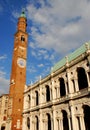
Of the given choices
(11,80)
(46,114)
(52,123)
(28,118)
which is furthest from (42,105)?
Answer: (11,80)

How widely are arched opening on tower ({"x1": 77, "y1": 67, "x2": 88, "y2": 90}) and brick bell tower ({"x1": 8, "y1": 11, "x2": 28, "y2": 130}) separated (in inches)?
822

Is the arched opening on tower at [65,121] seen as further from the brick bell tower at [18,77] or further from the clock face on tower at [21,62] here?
the clock face on tower at [21,62]

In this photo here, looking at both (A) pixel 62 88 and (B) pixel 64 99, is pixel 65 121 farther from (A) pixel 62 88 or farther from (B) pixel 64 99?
(A) pixel 62 88

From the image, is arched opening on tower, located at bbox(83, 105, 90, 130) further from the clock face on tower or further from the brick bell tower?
the clock face on tower

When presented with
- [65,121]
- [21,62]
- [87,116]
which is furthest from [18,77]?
[87,116]

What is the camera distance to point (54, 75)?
3228 cm

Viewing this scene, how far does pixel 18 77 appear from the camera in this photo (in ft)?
146

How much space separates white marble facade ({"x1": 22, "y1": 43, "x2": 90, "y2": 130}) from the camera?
81.1 feet

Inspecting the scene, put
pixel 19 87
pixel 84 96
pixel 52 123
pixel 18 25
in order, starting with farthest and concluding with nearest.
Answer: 1. pixel 18 25
2. pixel 19 87
3. pixel 52 123
4. pixel 84 96

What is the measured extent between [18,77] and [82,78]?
72.2 ft

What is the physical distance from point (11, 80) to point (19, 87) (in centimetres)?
310

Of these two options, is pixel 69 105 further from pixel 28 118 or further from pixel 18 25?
pixel 18 25

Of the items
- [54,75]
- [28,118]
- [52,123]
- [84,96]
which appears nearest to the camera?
[84,96]

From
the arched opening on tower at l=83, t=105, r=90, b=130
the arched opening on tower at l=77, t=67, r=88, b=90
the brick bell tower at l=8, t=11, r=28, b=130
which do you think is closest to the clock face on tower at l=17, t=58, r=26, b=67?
the brick bell tower at l=8, t=11, r=28, b=130
